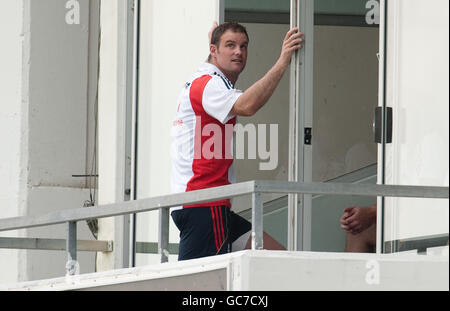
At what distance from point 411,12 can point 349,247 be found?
2026 millimetres

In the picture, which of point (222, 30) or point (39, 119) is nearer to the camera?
point (222, 30)

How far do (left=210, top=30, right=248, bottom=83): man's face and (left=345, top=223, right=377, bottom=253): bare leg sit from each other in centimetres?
111

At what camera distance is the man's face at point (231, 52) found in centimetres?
718

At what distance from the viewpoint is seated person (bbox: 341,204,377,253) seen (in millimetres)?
7078

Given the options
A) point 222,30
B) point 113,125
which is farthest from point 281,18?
point 222,30

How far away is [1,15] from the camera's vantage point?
10.3 metres

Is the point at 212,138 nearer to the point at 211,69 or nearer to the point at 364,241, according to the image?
the point at 211,69

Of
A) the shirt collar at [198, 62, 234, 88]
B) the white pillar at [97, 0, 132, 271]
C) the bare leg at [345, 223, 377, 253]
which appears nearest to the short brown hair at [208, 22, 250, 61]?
the shirt collar at [198, 62, 234, 88]

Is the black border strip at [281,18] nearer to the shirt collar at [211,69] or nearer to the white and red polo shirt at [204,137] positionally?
the shirt collar at [211,69]

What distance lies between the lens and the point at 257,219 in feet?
18.3

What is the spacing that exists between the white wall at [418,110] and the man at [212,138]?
0.64 meters

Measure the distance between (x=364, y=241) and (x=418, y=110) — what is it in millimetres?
1550
